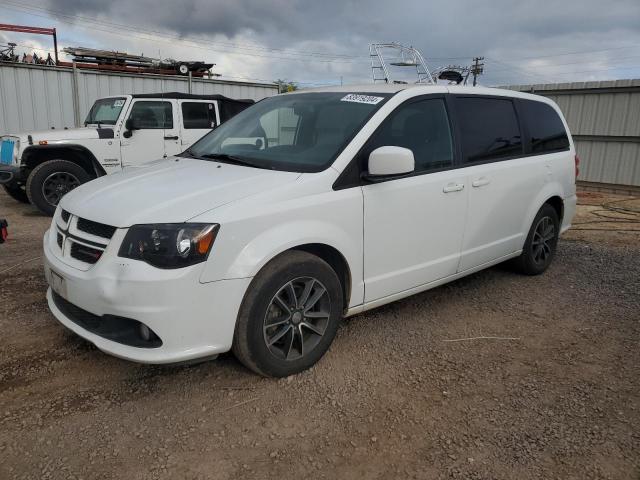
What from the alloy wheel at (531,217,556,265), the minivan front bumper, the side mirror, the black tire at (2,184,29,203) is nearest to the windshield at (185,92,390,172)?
the side mirror

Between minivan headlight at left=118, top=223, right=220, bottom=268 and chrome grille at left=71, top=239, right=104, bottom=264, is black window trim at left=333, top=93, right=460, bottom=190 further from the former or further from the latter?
chrome grille at left=71, top=239, right=104, bottom=264

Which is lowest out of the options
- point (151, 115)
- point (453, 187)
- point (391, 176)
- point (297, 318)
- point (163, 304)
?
point (297, 318)

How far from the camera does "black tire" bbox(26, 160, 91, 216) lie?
773cm

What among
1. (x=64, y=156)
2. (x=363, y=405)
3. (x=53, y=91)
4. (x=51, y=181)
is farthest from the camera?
(x=53, y=91)

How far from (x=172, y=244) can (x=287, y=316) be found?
2.61ft

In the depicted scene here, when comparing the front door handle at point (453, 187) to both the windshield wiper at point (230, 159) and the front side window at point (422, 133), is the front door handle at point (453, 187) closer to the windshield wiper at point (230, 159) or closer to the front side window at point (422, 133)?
the front side window at point (422, 133)

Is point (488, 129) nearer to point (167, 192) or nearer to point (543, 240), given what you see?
point (543, 240)

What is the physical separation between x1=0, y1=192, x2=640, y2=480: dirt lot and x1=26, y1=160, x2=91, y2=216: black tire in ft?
13.5

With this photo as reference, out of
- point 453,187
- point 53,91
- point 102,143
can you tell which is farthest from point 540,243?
point 53,91

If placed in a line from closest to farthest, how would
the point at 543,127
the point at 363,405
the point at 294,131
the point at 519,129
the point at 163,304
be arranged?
the point at 163,304 < the point at 363,405 < the point at 294,131 < the point at 519,129 < the point at 543,127

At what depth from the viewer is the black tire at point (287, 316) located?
8.99 feet

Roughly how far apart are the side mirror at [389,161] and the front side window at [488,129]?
102 cm

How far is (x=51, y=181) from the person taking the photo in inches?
312

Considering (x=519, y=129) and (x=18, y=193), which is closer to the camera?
(x=519, y=129)
